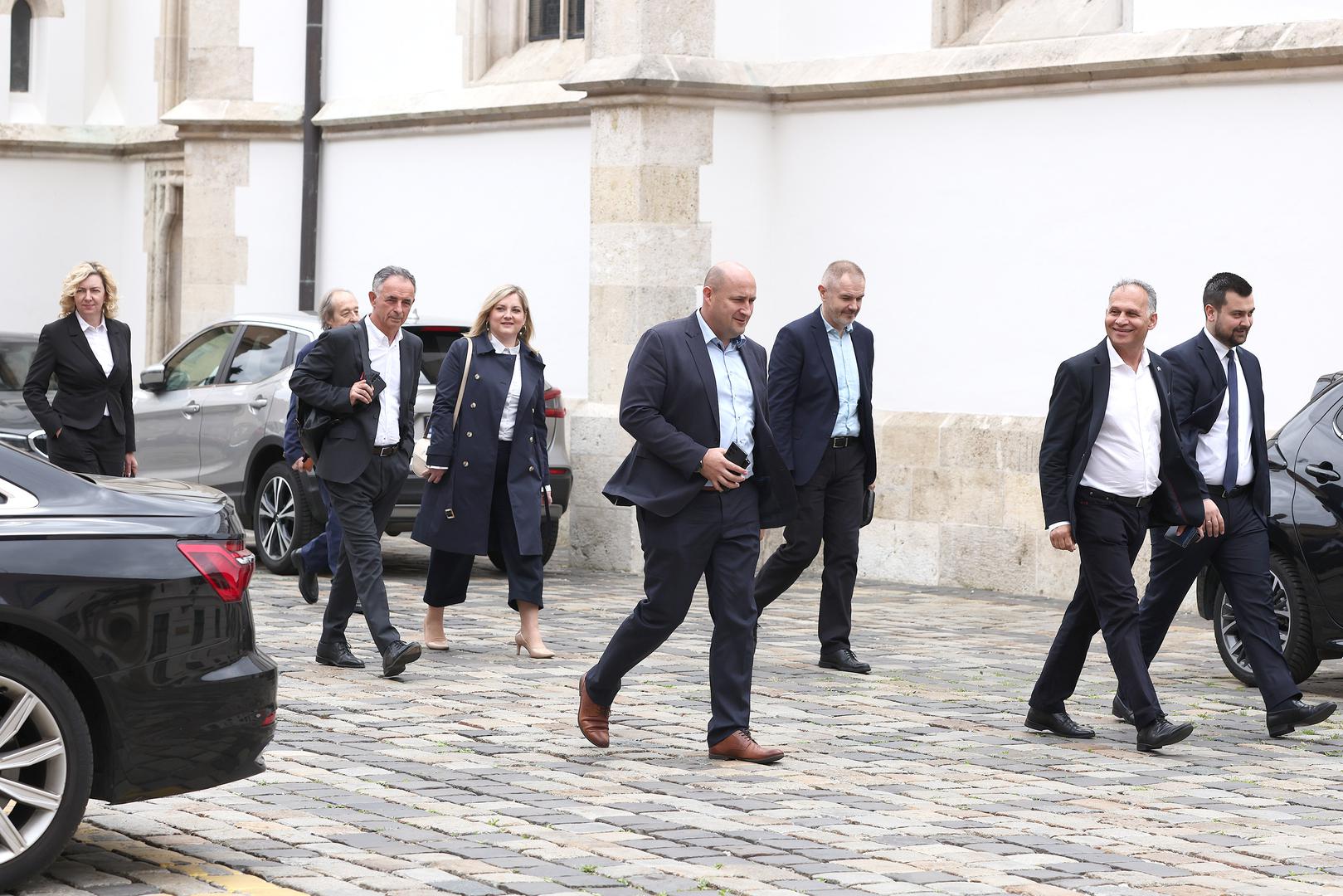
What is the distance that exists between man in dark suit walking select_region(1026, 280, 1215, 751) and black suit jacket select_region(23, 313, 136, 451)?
5.15 m

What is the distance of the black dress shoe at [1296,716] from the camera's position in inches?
344

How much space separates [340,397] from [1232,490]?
3.88 m

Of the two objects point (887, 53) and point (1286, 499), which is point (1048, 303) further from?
point (1286, 499)

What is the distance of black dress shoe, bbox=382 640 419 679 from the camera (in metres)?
9.71

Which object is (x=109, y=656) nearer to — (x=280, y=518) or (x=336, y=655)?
(x=336, y=655)

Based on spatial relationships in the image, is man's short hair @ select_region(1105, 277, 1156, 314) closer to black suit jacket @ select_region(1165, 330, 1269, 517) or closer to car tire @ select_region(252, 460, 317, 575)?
black suit jacket @ select_region(1165, 330, 1269, 517)

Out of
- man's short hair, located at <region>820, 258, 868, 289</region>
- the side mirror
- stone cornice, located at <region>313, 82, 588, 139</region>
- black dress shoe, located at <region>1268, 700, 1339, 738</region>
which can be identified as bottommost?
black dress shoe, located at <region>1268, 700, 1339, 738</region>

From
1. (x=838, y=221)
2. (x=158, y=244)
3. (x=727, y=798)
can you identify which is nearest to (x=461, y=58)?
(x=838, y=221)

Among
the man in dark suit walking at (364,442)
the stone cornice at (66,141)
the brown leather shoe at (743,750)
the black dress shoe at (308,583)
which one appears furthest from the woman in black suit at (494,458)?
the stone cornice at (66,141)

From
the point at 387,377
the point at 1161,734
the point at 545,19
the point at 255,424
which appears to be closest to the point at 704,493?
the point at 1161,734

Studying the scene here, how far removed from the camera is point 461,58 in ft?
61.6

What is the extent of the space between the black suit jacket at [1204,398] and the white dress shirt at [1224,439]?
0.02 m

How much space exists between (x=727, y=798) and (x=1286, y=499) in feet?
13.2

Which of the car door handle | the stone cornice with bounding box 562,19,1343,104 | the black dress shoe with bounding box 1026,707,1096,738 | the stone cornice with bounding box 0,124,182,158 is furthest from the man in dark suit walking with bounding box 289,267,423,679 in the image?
the stone cornice with bounding box 0,124,182,158
